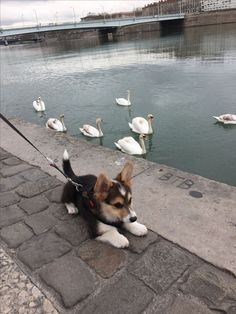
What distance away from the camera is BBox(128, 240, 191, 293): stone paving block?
2.54 meters

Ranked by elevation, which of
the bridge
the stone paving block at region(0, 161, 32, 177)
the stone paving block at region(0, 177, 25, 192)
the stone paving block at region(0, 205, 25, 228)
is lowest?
the stone paving block at region(0, 161, 32, 177)

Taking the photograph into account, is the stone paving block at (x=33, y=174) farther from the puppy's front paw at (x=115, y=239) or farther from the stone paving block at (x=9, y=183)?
the puppy's front paw at (x=115, y=239)

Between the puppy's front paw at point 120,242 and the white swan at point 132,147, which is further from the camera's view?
the white swan at point 132,147

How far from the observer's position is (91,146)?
5773 millimetres

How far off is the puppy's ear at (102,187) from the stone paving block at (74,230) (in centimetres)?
61

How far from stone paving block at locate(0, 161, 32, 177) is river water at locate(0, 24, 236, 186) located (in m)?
4.46

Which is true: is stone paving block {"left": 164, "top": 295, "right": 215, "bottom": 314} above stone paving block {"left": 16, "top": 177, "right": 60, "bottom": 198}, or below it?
above

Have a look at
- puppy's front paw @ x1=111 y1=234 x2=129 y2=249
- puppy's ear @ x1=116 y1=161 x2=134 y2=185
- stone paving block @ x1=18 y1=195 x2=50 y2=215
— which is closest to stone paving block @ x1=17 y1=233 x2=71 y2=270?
puppy's front paw @ x1=111 y1=234 x2=129 y2=249

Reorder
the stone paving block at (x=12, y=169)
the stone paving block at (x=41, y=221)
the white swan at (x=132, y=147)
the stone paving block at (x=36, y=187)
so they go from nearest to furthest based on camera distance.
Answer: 1. the stone paving block at (x=41, y=221)
2. the stone paving block at (x=36, y=187)
3. the stone paving block at (x=12, y=169)
4. the white swan at (x=132, y=147)

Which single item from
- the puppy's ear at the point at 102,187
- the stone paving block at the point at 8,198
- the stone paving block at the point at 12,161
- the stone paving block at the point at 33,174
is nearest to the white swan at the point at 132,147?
the stone paving block at the point at 12,161

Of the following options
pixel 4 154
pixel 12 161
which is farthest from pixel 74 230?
pixel 4 154

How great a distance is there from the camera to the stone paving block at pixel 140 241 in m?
2.93

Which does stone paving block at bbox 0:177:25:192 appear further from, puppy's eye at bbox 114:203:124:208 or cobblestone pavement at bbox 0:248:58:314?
puppy's eye at bbox 114:203:124:208

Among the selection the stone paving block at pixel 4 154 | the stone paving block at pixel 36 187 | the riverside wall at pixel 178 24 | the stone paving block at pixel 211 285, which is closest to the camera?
the stone paving block at pixel 211 285
